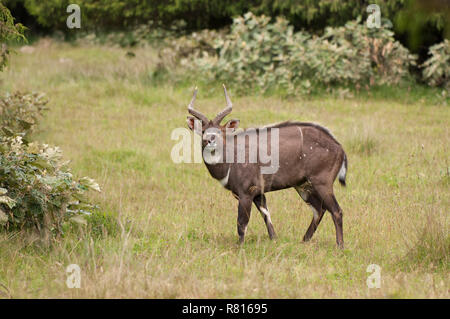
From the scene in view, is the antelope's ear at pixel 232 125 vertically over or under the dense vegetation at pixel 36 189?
over

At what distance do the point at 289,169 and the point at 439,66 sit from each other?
9270 mm

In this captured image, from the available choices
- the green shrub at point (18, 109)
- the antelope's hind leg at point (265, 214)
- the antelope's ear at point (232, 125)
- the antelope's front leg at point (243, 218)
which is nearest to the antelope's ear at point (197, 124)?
the antelope's ear at point (232, 125)

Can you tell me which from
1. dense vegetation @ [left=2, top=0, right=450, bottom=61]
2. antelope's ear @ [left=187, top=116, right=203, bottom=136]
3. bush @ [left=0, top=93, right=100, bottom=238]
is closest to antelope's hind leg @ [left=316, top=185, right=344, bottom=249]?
antelope's ear @ [left=187, top=116, right=203, bottom=136]

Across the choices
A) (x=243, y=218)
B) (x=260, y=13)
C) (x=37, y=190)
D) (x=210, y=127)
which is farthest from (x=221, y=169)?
(x=260, y=13)

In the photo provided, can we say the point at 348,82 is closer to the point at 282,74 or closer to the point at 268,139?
the point at 282,74

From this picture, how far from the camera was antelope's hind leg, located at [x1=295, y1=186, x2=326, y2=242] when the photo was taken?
7594 millimetres

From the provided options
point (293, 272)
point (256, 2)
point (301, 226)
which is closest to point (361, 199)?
point (301, 226)

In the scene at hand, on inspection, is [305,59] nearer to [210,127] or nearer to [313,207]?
[313,207]

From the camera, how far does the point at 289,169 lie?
7.51 meters

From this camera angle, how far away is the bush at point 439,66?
15227mm

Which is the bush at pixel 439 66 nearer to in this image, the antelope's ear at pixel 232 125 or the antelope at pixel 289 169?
the antelope at pixel 289 169

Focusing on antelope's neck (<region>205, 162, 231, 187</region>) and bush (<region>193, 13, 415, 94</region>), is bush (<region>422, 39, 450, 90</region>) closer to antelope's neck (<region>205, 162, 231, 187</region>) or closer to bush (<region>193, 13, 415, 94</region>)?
bush (<region>193, 13, 415, 94</region>)

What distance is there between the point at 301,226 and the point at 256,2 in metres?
11.4

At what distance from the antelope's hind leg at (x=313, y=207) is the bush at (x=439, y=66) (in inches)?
339
